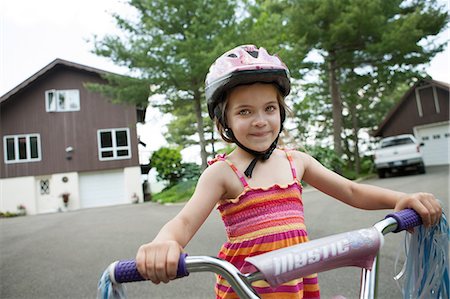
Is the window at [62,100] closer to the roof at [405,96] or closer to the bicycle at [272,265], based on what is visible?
the roof at [405,96]

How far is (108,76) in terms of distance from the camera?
15.4m

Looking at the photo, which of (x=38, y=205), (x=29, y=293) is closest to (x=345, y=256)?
(x=29, y=293)

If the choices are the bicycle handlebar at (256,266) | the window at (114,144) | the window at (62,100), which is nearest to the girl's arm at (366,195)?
the bicycle handlebar at (256,266)

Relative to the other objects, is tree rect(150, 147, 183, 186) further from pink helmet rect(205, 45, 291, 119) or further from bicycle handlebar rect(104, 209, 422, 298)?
bicycle handlebar rect(104, 209, 422, 298)

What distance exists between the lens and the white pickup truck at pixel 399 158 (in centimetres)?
1234

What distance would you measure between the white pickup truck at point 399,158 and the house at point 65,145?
42.4ft

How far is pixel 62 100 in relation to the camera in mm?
20078

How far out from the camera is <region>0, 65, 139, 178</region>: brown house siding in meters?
19.6

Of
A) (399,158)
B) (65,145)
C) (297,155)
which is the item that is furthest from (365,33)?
(65,145)

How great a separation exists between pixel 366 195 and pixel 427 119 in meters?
23.4

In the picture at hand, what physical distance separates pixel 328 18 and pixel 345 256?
15.3 meters

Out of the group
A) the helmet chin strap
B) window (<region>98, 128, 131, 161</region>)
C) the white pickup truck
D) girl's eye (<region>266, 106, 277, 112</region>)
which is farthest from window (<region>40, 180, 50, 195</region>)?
girl's eye (<region>266, 106, 277, 112</region>)

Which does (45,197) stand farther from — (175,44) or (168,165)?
(175,44)

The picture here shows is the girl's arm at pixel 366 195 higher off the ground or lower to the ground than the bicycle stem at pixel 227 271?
higher
